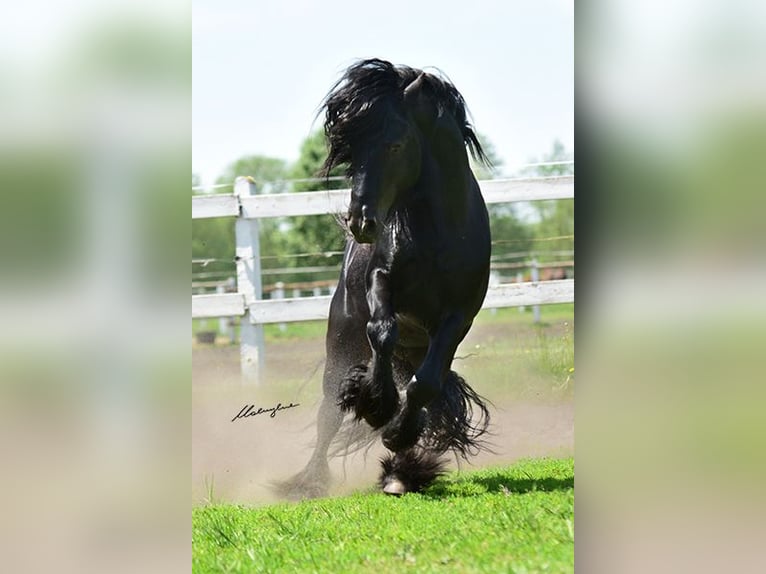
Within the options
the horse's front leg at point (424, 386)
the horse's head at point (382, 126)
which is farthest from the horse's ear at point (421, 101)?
the horse's front leg at point (424, 386)

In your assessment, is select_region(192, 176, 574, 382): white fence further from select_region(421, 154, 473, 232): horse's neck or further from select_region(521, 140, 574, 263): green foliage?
select_region(521, 140, 574, 263): green foliage

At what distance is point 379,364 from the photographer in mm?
4723

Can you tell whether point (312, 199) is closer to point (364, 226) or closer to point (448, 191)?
point (448, 191)

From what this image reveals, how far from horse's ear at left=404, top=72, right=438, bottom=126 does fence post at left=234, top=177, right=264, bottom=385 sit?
4.16 meters

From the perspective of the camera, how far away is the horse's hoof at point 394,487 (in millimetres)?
5145

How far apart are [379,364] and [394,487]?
33.6 inches
